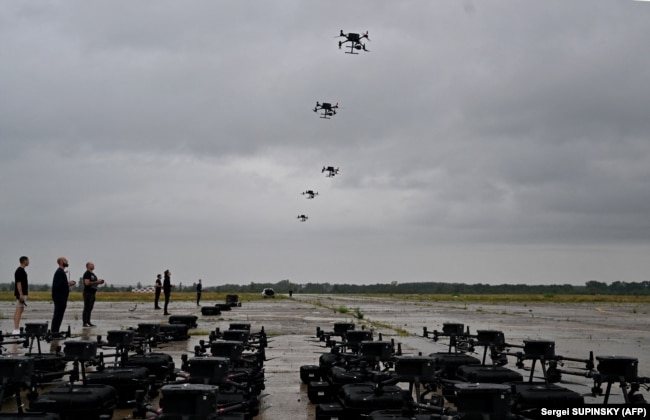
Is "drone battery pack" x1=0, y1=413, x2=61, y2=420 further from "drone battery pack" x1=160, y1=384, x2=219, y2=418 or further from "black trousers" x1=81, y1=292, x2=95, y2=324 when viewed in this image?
"black trousers" x1=81, y1=292, x2=95, y2=324

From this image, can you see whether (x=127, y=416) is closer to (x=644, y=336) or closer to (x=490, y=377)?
(x=490, y=377)

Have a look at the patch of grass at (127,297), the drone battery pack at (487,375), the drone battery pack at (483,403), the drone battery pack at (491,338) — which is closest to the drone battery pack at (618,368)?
the drone battery pack at (487,375)

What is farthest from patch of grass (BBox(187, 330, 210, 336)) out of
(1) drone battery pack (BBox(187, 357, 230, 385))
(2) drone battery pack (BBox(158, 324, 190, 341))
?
(1) drone battery pack (BBox(187, 357, 230, 385))

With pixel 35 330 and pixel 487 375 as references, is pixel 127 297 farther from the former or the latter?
pixel 487 375

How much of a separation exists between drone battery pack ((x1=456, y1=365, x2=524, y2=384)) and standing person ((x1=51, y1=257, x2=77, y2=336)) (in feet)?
45.5

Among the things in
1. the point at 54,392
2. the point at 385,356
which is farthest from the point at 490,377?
the point at 54,392

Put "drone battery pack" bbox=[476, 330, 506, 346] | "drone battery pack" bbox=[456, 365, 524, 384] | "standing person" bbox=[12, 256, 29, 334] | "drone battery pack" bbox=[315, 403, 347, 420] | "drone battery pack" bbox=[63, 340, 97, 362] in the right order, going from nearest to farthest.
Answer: "drone battery pack" bbox=[315, 403, 347, 420] → "drone battery pack" bbox=[63, 340, 97, 362] → "drone battery pack" bbox=[456, 365, 524, 384] → "drone battery pack" bbox=[476, 330, 506, 346] → "standing person" bbox=[12, 256, 29, 334]

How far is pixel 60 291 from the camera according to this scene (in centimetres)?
2181

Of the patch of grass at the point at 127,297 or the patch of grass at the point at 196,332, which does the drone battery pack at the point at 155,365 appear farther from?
the patch of grass at the point at 127,297

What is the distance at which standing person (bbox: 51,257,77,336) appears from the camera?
21172mm

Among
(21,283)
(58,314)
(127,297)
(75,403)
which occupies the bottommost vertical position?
(127,297)

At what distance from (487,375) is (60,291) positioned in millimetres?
15209

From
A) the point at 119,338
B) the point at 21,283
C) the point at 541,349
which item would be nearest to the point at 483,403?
the point at 541,349

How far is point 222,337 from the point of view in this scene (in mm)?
13352
